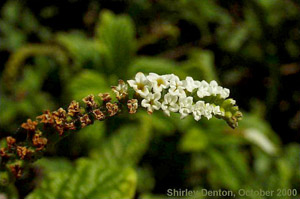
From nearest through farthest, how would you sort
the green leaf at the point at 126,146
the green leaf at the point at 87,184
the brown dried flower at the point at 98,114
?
the brown dried flower at the point at 98,114 → the green leaf at the point at 87,184 → the green leaf at the point at 126,146

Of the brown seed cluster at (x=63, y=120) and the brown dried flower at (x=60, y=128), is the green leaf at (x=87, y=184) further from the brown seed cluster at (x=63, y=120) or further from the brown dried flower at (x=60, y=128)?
the brown dried flower at (x=60, y=128)

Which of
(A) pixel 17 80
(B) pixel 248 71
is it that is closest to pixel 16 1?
(A) pixel 17 80

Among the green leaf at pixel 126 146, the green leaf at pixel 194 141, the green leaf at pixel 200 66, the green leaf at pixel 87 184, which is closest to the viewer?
the green leaf at pixel 87 184

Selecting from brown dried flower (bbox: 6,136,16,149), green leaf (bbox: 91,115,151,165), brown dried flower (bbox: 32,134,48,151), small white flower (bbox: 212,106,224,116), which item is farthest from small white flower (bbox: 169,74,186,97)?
green leaf (bbox: 91,115,151,165)

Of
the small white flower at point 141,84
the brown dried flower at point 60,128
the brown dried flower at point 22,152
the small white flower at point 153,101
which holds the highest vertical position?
the small white flower at point 141,84

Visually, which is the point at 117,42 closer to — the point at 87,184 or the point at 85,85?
the point at 85,85

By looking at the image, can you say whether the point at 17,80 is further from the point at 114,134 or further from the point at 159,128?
the point at 159,128

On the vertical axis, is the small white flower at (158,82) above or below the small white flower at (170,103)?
above

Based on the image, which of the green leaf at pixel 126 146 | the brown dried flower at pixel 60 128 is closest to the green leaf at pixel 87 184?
the brown dried flower at pixel 60 128
